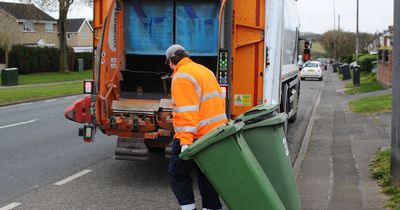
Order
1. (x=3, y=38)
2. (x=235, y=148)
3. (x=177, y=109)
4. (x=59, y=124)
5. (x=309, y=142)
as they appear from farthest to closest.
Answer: (x=3, y=38) < (x=59, y=124) < (x=309, y=142) < (x=177, y=109) < (x=235, y=148)

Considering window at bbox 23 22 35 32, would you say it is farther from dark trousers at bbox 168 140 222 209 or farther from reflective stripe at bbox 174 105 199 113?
reflective stripe at bbox 174 105 199 113

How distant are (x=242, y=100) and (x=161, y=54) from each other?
5.66 ft

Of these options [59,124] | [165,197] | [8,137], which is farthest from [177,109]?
[59,124]

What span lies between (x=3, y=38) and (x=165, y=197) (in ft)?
134

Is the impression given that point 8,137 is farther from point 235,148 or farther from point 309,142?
point 235,148

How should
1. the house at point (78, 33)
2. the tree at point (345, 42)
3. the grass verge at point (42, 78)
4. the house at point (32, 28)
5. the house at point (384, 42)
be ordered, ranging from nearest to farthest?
the grass verge at point (42, 78), the house at point (384, 42), the house at point (32, 28), the house at point (78, 33), the tree at point (345, 42)

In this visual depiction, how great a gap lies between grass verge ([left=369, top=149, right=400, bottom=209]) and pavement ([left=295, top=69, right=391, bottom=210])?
0.27ft

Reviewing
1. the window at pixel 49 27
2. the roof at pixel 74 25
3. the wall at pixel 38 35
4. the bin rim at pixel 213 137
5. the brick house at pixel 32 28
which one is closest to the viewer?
the bin rim at pixel 213 137

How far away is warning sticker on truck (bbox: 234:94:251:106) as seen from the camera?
6.89 metres

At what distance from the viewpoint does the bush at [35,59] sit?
4334 centimetres

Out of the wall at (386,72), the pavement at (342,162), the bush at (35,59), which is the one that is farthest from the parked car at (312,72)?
the pavement at (342,162)

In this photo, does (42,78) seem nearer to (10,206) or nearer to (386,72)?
(386,72)

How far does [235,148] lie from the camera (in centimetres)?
421

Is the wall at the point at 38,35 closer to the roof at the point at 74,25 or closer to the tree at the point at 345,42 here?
the roof at the point at 74,25
